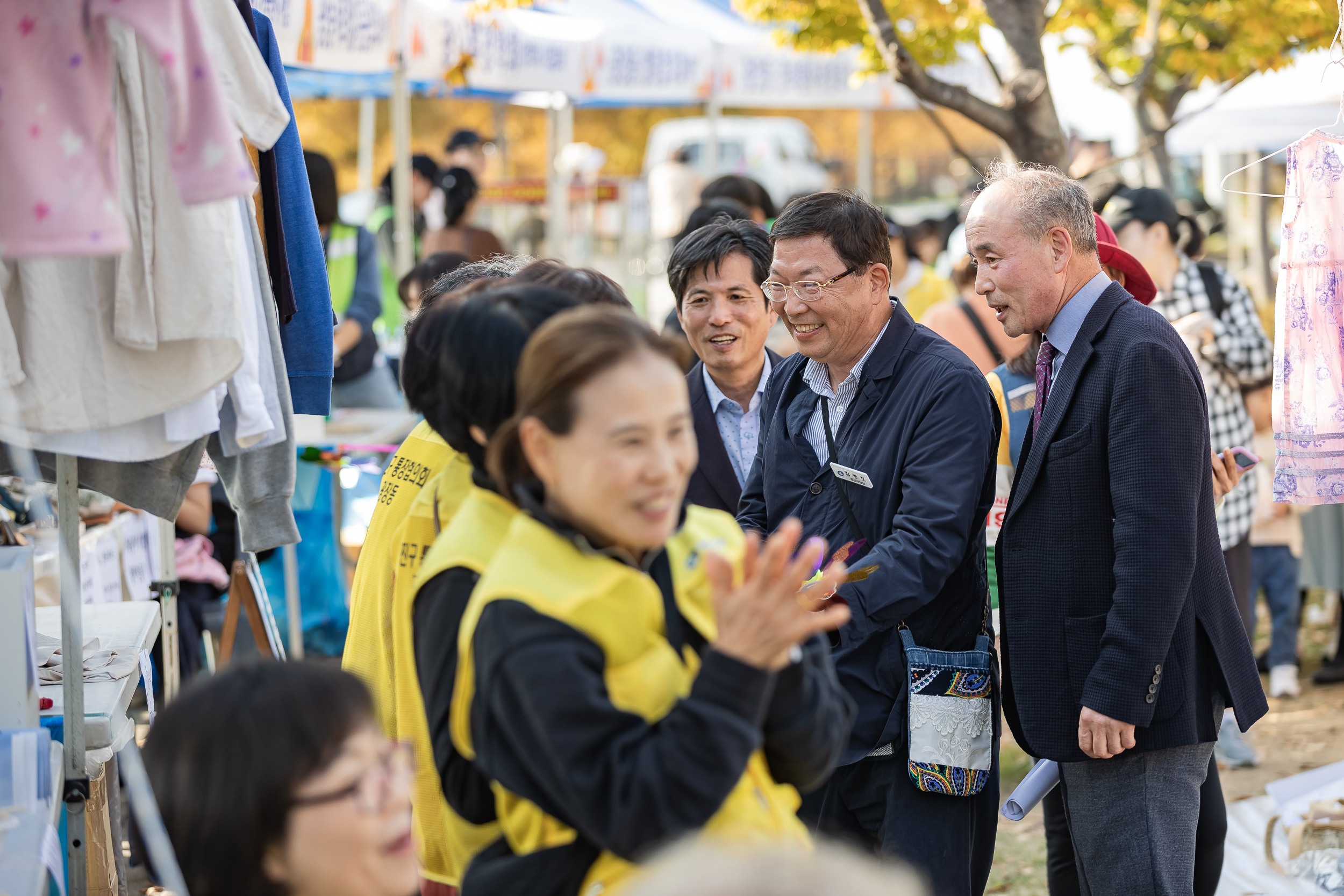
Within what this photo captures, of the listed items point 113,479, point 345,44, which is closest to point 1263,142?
point 345,44

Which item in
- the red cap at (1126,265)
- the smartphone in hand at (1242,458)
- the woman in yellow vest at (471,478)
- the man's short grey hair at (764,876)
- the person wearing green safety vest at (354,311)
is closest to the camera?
the man's short grey hair at (764,876)

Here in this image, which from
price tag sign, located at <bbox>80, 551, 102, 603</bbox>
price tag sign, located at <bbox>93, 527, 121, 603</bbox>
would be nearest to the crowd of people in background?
price tag sign, located at <bbox>93, 527, 121, 603</bbox>

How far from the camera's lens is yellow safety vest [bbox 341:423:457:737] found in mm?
2158

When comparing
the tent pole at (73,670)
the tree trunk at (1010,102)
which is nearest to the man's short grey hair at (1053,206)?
the tent pole at (73,670)

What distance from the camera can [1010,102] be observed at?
5.74 meters

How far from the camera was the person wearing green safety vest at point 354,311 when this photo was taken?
608 cm

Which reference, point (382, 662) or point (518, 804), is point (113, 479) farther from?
point (518, 804)

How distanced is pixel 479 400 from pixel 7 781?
1133 mm

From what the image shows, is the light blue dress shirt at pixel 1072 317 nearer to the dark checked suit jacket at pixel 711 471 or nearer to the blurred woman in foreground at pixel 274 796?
the dark checked suit jacket at pixel 711 471

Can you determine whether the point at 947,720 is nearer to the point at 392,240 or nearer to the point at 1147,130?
the point at 392,240

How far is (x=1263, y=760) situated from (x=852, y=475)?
350 centimetres

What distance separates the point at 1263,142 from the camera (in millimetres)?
10555

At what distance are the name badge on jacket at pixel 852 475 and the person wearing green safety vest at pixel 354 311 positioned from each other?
3294 mm

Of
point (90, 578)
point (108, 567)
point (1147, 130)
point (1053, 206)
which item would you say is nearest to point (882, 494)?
point (1053, 206)
